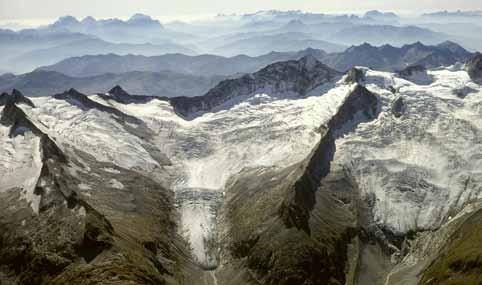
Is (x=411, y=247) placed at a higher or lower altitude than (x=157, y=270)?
lower

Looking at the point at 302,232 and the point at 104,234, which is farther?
the point at 302,232

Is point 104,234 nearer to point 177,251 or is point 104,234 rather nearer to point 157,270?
point 157,270

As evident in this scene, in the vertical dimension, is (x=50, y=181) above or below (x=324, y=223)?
above

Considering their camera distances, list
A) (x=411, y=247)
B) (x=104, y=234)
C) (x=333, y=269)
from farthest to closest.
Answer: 1. (x=411, y=247)
2. (x=333, y=269)
3. (x=104, y=234)

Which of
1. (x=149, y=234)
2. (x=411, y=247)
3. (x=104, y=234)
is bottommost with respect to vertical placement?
(x=411, y=247)

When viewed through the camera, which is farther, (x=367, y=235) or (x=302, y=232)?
(x=367, y=235)

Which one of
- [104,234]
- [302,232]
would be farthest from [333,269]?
[104,234]

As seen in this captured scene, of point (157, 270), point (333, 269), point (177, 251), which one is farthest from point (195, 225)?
point (333, 269)

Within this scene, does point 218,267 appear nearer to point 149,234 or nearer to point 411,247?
point 149,234

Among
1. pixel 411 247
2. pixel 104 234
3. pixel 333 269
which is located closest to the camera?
pixel 104 234
